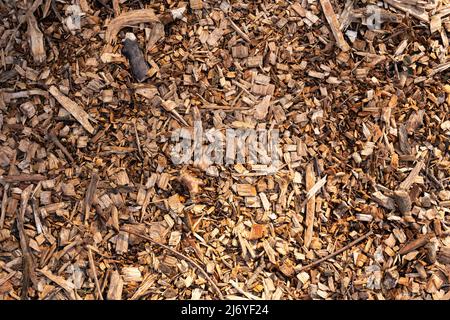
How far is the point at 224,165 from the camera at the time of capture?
7.62ft

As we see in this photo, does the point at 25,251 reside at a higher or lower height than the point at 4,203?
lower

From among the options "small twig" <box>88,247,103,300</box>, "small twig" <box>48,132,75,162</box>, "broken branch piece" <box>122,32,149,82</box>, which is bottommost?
"small twig" <box>88,247,103,300</box>

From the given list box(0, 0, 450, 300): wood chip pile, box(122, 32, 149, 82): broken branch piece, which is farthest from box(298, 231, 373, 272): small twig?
box(122, 32, 149, 82): broken branch piece

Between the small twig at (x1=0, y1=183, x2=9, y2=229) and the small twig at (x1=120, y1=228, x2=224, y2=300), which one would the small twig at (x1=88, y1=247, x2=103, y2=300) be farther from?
the small twig at (x1=0, y1=183, x2=9, y2=229)

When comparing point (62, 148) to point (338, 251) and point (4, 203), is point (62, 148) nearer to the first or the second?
point (4, 203)

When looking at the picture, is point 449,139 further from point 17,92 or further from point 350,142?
point 17,92

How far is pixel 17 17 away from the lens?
2400 mm

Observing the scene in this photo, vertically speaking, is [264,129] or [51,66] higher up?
[51,66]

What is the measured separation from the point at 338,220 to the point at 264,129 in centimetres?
50

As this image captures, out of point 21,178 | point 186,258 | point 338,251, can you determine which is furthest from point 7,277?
point 338,251

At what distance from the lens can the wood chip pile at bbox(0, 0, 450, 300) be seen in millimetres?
2238
